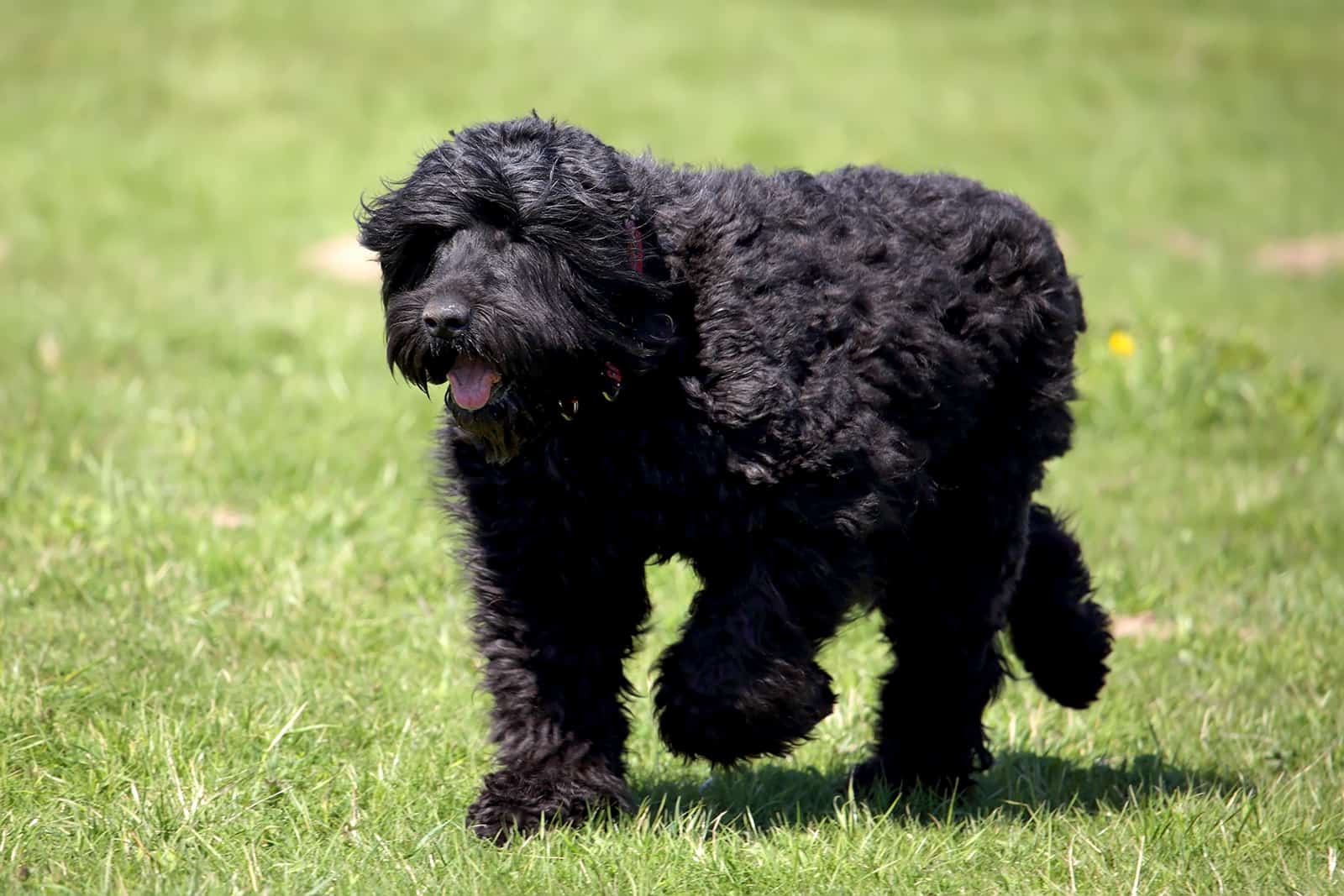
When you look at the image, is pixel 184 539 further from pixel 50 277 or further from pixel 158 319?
pixel 50 277

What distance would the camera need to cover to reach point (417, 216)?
3.96m

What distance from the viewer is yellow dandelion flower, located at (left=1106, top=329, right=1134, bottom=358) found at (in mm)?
9609

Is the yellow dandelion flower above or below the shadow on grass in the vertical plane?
above

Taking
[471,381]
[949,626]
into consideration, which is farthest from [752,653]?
[949,626]

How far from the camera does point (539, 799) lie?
14.1 feet

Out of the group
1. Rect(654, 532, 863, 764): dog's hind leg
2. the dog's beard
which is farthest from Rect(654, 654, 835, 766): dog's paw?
the dog's beard

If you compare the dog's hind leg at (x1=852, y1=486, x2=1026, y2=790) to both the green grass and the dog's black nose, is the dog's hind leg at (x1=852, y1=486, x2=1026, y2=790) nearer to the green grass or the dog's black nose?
the green grass

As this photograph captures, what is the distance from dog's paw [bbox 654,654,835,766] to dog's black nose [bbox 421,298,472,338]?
1094 millimetres

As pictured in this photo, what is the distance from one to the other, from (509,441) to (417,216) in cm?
62

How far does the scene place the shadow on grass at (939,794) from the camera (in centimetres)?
459

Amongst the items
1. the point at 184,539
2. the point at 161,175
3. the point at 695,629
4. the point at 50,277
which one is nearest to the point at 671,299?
the point at 695,629

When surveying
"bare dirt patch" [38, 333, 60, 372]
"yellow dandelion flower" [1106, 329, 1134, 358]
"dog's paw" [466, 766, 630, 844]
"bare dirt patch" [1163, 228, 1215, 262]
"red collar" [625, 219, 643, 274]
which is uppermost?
"bare dirt patch" [1163, 228, 1215, 262]

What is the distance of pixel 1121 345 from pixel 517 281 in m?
6.53

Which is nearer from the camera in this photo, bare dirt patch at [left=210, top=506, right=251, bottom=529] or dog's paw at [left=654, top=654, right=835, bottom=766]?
dog's paw at [left=654, top=654, right=835, bottom=766]
